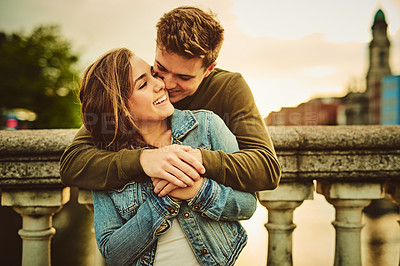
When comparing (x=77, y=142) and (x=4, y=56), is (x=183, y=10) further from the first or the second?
(x=4, y=56)

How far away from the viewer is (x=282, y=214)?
2410 mm

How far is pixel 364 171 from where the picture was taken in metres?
2.31

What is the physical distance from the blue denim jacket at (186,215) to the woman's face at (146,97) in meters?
0.12

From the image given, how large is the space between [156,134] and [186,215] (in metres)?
0.44

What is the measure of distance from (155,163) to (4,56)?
95.2 ft

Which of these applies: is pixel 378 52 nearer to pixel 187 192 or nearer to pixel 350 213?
pixel 350 213

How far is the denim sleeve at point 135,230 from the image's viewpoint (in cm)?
154

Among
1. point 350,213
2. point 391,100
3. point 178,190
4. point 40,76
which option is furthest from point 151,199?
point 391,100

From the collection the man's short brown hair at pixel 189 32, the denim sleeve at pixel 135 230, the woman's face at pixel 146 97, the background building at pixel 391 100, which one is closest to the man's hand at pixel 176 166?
the denim sleeve at pixel 135 230

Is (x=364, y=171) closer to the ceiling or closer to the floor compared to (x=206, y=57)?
closer to the floor

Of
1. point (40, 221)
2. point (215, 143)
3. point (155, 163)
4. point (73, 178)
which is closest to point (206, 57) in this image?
point (215, 143)

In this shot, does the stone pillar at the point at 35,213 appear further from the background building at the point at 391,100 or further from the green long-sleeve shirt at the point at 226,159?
the background building at the point at 391,100

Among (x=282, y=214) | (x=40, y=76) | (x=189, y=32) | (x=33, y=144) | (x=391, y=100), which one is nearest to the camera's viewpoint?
(x=189, y=32)

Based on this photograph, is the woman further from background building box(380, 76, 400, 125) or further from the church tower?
the church tower
